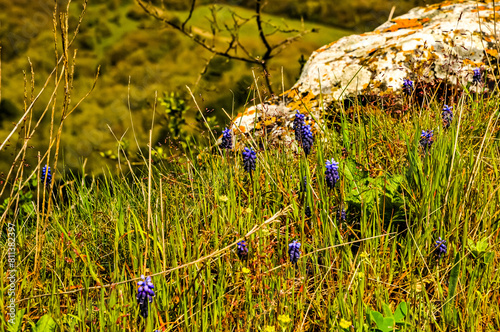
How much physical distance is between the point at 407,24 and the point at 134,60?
2.70m

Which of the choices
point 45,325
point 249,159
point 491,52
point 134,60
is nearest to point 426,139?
point 249,159

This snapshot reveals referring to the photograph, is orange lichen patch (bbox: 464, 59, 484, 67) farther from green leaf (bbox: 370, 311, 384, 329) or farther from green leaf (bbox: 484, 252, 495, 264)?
green leaf (bbox: 370, 311, 384, 329)

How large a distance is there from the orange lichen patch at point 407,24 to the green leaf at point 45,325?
3330mm

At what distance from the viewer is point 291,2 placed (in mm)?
5215

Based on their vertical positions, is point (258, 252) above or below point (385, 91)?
below

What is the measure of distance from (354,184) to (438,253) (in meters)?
0.44

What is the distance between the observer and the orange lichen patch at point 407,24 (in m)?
3.85

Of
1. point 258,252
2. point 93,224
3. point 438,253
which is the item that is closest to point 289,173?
point 258,252

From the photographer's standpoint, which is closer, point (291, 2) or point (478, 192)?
point (478, 192)

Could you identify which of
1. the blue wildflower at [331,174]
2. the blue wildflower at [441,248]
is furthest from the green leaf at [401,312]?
the blue wildflower at [331,174]

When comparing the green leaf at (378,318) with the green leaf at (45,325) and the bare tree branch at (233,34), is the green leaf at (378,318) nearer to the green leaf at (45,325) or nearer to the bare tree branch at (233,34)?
the green leaf at (45,325)

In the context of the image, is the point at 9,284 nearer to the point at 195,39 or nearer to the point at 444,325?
the point at 444,325

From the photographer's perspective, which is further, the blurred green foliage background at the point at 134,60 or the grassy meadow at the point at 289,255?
the blurred green foliage background at the point at 134,60

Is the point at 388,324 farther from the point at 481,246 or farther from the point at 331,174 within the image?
the point at 331,174
